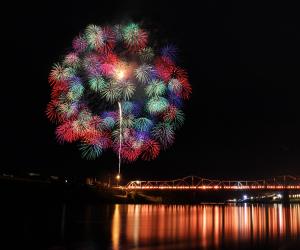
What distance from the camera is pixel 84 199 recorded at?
126688 millimetres

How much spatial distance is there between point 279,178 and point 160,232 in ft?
498

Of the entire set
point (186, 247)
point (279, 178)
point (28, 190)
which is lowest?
point (186, 247)

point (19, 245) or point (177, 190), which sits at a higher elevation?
point (177, 190)

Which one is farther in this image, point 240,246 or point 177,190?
point 177,190

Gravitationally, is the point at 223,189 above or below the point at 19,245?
above

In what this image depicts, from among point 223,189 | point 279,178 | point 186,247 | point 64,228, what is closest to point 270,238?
point 186,247

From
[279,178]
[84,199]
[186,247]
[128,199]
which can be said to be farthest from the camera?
[279,178]

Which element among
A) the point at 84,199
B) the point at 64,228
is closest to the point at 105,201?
the point at 84,199

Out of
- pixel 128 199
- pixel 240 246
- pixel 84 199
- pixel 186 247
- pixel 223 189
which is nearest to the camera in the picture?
pixel 186 247

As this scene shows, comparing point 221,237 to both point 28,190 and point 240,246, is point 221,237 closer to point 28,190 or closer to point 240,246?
point 240,246

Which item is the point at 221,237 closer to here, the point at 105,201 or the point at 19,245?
the point at 19,245

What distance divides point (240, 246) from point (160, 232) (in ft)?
33.9

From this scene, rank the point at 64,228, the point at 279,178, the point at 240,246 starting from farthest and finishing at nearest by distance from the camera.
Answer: the point at 279,178
the point at 64,228
the point at 240,246

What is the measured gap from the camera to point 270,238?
45.6m
